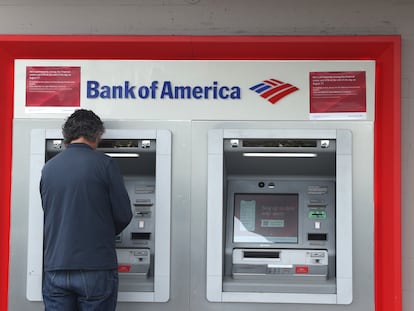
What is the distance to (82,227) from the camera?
381 cm

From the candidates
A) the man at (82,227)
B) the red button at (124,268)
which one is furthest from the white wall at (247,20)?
the red button at (124,268)

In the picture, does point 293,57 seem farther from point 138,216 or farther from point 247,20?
point 138,216

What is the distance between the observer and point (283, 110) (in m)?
4.39

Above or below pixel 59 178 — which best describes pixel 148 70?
above

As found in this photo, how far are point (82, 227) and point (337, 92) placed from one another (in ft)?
5.96

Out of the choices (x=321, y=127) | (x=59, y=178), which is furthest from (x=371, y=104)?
(x=59, y=178)

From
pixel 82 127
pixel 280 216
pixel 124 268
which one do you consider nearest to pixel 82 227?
pixel 82 127

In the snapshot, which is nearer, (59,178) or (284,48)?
(59,178)

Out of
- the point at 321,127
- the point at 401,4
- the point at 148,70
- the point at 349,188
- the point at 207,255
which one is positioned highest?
the point at 401,4

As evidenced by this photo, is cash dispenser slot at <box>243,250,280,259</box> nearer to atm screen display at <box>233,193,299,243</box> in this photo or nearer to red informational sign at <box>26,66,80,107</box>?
atm screen display at <box>233,193,299,243</box>

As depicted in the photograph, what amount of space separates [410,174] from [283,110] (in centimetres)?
90

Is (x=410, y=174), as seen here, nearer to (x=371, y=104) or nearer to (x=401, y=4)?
(x=371, y=104)

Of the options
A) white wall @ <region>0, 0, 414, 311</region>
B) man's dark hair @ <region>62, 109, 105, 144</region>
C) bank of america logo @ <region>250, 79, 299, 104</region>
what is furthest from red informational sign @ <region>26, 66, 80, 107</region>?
bank of america logo @ <region>250, 79, 299, 104</region>

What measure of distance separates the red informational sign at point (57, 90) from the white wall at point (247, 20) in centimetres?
28
